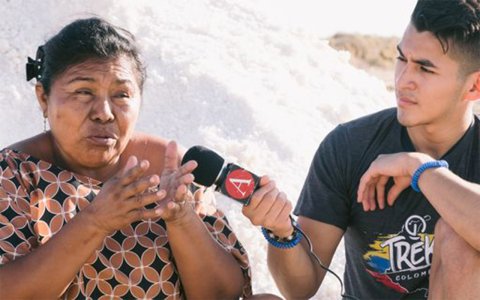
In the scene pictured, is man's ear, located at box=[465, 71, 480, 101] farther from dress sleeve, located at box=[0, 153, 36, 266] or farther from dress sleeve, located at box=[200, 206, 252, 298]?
dress sleeve, located at box=[0, 153, 36, 266]

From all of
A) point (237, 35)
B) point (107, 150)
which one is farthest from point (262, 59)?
point (107, 150)

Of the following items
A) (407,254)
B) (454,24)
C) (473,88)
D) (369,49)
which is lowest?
(369,49)

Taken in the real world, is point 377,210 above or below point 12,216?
above

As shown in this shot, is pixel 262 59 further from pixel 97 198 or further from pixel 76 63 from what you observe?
pixel 97 198

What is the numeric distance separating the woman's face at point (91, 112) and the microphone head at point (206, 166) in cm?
39

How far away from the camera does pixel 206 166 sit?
262cm

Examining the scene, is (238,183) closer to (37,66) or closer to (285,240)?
(285,240)

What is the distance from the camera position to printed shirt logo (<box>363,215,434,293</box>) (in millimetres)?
3160

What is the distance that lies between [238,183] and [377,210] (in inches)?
31.1

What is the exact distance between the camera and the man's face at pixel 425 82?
10.2 ft

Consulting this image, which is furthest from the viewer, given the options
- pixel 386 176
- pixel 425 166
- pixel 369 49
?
pixel 369 49

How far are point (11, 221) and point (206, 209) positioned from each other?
2.15 ft

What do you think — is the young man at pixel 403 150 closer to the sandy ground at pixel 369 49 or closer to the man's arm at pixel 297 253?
the man's arm at pixel 297 253

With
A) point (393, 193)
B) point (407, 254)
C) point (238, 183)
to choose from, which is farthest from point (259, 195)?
point (407, 254)
